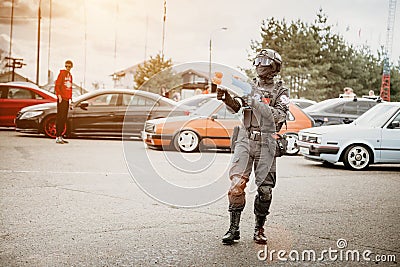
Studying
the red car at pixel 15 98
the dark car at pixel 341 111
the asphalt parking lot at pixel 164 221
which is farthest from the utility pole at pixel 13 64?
the asphalt parking lot at pixel 164 221

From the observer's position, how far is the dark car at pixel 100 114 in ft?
52.7

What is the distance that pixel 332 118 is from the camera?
15.8 m

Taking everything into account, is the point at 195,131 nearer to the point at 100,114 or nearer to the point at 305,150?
the point at 305,150

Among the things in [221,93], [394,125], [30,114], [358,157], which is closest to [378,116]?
[394,125]

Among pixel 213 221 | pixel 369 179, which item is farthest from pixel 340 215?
pixel 369 179

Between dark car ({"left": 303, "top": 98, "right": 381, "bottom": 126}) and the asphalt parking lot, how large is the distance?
496 centimetres

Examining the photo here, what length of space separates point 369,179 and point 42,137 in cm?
962

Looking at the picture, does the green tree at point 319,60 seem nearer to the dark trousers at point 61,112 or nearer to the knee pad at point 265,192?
the dark trousers at point 61,112

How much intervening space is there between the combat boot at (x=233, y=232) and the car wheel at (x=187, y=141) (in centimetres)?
842

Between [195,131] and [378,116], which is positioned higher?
[378,116]

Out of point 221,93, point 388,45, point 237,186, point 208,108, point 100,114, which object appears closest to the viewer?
point 221,93

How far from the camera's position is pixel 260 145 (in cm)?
516

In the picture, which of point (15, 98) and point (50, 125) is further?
point (15, 98)

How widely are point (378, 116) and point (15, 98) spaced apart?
1134cm
